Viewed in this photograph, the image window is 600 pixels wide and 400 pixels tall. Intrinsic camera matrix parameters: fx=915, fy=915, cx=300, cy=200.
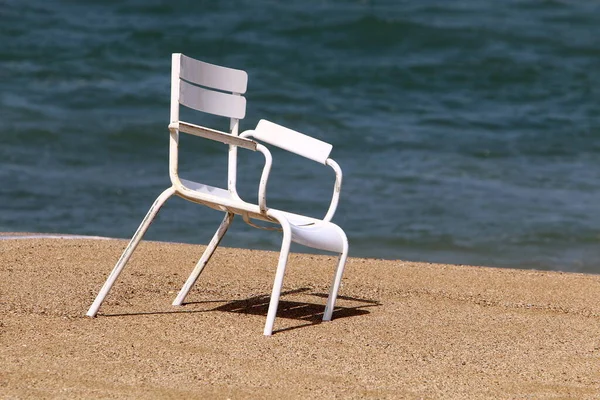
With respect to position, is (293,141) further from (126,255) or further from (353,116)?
(353,116)

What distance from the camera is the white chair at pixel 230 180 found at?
390 cm

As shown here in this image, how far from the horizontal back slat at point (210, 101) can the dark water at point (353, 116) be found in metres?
3.96

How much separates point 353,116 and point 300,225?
9094 mm

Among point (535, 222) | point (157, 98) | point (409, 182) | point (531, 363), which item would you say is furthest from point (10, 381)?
point (157, 98)

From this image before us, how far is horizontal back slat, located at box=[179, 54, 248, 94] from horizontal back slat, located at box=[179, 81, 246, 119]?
0.03 metres

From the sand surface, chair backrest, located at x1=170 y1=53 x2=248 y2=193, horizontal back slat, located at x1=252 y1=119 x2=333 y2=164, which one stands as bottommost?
the sand surface

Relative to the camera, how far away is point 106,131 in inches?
479

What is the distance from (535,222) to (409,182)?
5.78 feet

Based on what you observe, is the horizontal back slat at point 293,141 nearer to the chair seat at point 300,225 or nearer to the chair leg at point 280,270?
the chair seat at point 300,225

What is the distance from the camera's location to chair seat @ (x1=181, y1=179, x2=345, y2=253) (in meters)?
3.92

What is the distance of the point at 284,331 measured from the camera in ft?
13.3

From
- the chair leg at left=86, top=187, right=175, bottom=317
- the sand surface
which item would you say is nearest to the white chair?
the chair leg at left=86, top=187, right=175, bottom=317

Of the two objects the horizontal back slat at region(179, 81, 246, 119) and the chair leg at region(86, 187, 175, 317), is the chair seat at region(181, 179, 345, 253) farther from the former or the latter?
the horizontal back slat at region(179, 81, 246, 119)

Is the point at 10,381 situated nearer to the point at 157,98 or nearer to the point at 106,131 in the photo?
the point at 106,131
